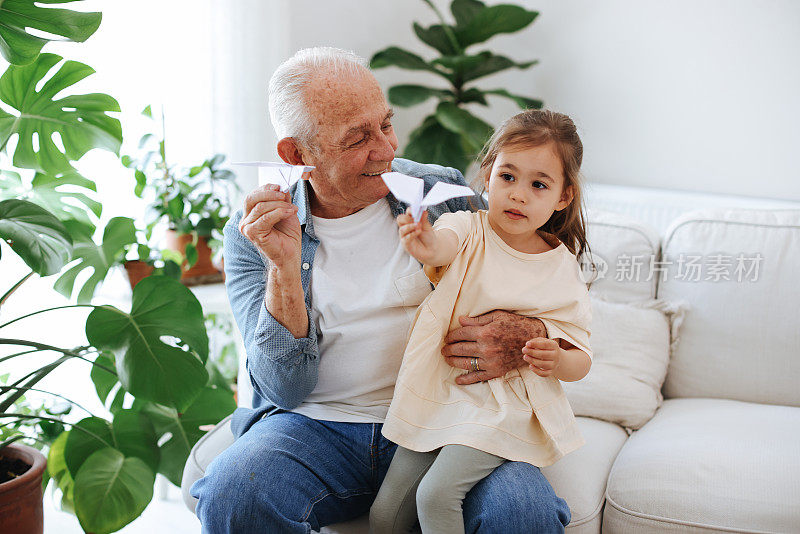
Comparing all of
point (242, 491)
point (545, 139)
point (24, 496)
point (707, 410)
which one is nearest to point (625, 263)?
point (707, 410)

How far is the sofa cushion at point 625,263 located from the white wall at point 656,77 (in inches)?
36.2

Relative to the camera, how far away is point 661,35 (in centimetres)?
291

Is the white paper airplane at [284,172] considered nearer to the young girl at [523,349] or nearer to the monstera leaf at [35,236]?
the young girl at [523,349]

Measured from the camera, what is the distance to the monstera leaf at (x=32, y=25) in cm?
155

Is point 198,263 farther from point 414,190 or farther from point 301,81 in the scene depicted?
point 414,190

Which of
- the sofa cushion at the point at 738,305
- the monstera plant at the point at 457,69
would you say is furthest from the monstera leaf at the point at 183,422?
the monstera plant at the point at 457,69

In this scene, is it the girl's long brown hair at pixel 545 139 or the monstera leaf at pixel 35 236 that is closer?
the girl's long brown hair at pixel 545 139

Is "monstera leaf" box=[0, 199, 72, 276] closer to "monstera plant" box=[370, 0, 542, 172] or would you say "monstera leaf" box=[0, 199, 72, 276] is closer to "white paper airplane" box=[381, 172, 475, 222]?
"white paper airplane" box=[381, 172, 475, 222]

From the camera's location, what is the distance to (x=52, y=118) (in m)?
1.81

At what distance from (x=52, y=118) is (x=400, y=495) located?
122 centimetres

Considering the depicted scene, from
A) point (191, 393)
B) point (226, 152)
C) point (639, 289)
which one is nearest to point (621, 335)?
point (639, 289)

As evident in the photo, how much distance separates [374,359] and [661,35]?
2.05 m

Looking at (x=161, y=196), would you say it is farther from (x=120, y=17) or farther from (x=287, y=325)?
(x=287, y=325)

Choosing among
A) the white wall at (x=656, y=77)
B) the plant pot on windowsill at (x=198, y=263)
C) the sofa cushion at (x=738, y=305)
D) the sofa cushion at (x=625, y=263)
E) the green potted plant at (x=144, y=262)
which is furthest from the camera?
the white wall at (x=656, y=77)
